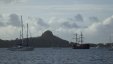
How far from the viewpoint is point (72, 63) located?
324 feet

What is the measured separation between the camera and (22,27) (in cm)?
19388

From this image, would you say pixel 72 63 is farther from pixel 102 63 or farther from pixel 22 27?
pixel 22 27

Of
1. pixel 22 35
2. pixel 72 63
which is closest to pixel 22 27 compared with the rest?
pixel 22 35

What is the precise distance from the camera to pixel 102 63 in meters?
97.7

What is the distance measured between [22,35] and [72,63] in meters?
98.5

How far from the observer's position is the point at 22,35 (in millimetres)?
195000

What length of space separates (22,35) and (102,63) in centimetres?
10113

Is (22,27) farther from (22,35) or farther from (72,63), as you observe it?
(72,63)

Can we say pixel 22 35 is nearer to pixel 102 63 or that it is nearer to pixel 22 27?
pixel 22 27

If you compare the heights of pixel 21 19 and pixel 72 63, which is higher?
pixel 21 19

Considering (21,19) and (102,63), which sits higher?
(21,19)

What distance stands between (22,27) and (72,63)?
3846 inches

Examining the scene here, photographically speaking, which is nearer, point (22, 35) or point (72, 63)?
point (72, 63)

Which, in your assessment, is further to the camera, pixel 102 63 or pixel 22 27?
pixel 22 27
